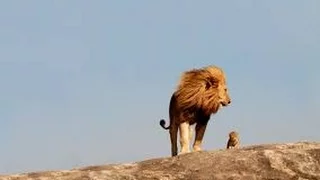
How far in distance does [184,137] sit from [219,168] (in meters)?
2.09

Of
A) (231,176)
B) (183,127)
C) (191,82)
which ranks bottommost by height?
(231,176)

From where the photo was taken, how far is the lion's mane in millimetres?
11463

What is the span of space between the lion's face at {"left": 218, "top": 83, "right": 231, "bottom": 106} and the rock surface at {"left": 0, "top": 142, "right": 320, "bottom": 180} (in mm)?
1947

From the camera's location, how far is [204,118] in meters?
11.6

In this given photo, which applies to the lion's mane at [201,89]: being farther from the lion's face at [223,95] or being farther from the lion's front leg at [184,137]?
the lion's front leg at [184,137]

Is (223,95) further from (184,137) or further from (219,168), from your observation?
(219,168)

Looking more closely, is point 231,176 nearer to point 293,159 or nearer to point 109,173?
point 293,159

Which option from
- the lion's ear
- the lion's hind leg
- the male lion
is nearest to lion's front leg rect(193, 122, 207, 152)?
the male lion

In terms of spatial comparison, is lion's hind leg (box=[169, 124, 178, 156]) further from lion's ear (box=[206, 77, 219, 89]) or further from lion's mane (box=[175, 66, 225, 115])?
lion's ear (box=[206, 77, 219, 89])

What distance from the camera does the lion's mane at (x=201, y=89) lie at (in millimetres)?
11463

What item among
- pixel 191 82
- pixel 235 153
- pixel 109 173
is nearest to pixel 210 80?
pixel 191 82

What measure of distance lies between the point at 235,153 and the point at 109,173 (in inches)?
73.3

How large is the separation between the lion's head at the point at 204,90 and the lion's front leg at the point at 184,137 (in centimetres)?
32

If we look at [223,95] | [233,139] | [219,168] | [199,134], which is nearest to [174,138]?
[199,134]
